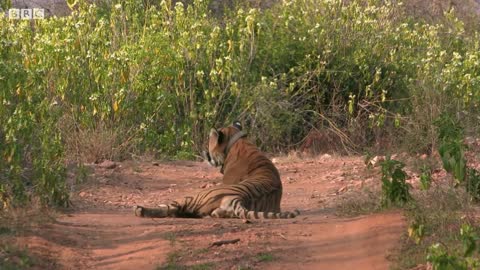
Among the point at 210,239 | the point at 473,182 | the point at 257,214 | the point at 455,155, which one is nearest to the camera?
the point at 455,155

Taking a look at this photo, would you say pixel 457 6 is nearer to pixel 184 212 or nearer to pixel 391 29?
pixel 391 29

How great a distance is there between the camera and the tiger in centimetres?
964

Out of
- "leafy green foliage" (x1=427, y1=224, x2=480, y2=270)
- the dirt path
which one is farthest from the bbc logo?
"leafy green foliage" (x1=427, y1=224, x2=480, y2=270)

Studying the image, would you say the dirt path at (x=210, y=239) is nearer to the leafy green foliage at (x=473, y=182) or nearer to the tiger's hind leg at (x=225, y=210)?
the tiger's hind leg at (x=225, y=210)

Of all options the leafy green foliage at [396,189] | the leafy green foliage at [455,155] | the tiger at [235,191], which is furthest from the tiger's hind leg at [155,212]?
the leafy green foliage at [455,155]

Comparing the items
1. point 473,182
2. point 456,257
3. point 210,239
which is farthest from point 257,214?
point 456,257

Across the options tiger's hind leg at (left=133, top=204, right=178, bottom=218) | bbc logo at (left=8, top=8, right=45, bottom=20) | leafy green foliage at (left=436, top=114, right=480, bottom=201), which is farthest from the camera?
bbc logo at (left=8, top=8, right=45, bottom=20)

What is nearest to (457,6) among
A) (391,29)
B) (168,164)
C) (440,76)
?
(391,29)

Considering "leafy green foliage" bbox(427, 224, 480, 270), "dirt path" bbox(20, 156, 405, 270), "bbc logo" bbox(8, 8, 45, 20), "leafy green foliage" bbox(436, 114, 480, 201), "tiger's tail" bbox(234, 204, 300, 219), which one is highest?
"bbc logo" bbox(8, 8, 45, 20)

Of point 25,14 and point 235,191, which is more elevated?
point 25,14

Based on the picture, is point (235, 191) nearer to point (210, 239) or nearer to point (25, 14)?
point (210, 239)

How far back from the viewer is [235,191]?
9.79m

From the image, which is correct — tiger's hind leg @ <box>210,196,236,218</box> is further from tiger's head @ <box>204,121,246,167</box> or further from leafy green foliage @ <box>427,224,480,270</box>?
leafy green foliage @ <box>427,224,480,270</box>

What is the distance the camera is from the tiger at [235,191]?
380 inches
